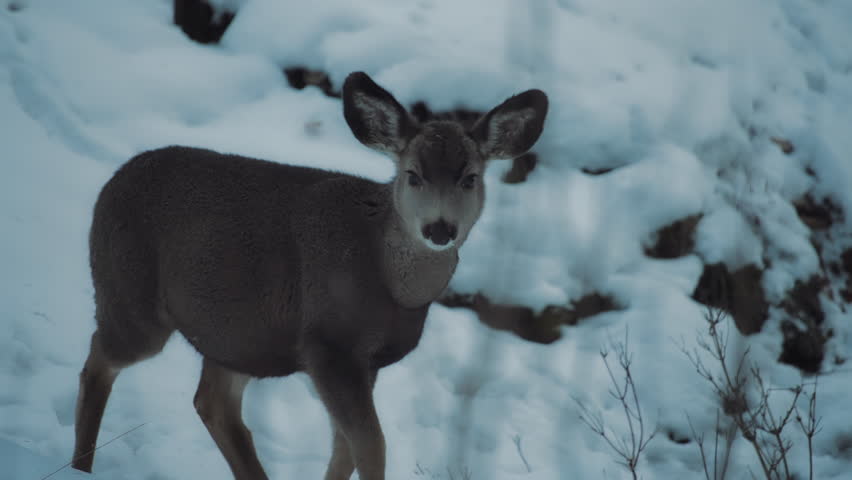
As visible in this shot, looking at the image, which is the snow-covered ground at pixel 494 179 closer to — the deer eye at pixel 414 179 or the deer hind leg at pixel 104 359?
the deer hind leg at pixel 104 359

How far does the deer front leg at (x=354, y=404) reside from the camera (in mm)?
3857

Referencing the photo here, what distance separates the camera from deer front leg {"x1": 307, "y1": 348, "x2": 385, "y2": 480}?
386 centimetres

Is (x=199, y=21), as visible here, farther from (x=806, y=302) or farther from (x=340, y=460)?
(x=806, y=302)

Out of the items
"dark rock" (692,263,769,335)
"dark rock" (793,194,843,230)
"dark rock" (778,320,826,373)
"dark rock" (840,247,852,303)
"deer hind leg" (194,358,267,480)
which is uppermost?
"deer hind leg" (194,358,267,480)

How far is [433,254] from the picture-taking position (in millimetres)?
4160

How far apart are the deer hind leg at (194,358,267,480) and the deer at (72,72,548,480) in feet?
0.05

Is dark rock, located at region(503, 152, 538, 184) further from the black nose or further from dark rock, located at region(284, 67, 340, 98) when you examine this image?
the black nose

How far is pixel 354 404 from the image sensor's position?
12.7 ft

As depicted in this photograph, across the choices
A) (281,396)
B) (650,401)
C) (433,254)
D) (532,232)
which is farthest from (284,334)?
(532,232)

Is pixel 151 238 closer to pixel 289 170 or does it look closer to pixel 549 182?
pixel 289 170

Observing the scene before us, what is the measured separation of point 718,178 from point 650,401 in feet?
8.81

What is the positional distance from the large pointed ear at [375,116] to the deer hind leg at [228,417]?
136cm

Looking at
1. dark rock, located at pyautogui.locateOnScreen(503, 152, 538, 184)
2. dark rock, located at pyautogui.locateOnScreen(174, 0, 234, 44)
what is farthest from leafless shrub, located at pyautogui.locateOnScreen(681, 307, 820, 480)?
dark rock, located at pyautogui.locateOnScreen(174, 0, 234, 44)

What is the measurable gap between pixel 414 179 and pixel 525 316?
117 inches
